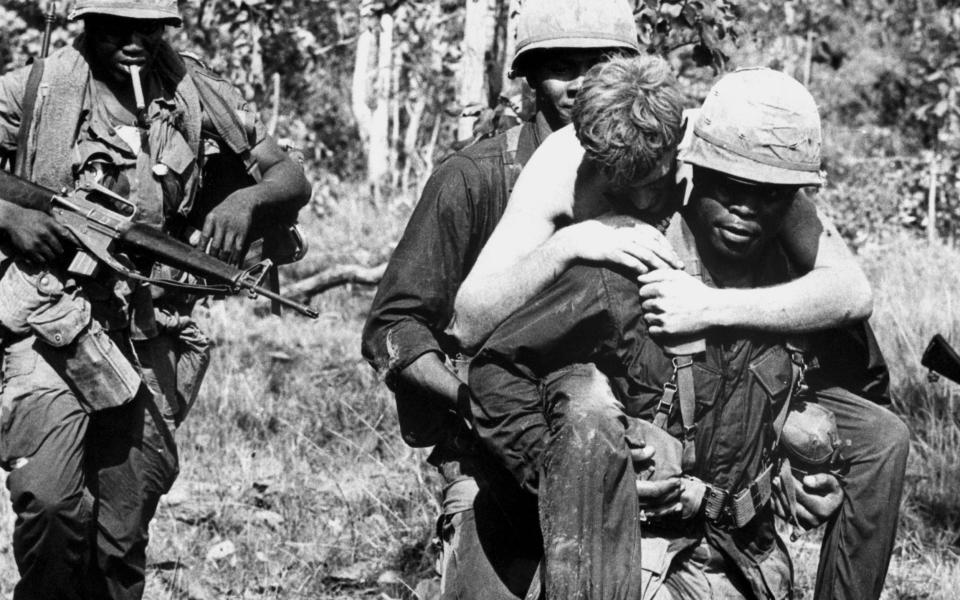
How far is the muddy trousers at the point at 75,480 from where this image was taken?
4.38 m

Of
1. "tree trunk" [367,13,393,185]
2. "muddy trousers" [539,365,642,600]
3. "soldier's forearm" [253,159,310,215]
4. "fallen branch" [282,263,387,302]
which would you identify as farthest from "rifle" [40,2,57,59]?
"tree trunk" [367,13,393,185]

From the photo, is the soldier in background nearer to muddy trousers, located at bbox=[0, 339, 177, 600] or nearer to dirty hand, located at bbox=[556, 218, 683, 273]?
dirty hand, located at bbox=[556, 218, 683, 273]

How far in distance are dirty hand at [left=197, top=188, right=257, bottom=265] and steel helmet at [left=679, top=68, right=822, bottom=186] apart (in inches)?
73.2

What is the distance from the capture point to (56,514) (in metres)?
4.37

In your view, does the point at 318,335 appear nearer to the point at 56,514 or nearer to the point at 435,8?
the point at 435,8

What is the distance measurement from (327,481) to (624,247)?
3.49 m

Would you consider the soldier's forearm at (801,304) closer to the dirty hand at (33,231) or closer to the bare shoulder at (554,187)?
the bare shoulder at (554,187)

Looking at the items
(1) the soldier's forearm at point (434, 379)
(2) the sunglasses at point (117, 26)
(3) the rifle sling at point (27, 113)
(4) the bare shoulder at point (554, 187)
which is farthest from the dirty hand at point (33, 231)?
(4) the bare shoulder at point (554, 187)

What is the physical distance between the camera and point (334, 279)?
8.90 meters

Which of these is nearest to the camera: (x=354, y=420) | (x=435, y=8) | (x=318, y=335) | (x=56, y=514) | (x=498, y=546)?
(x=498, y=546)

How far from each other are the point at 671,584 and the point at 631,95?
3.87ft

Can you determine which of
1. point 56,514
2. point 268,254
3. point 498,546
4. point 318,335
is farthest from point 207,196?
point 318,335

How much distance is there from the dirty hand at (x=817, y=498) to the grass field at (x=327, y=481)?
1.82 m

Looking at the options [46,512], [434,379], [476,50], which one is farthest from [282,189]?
[476,50]
